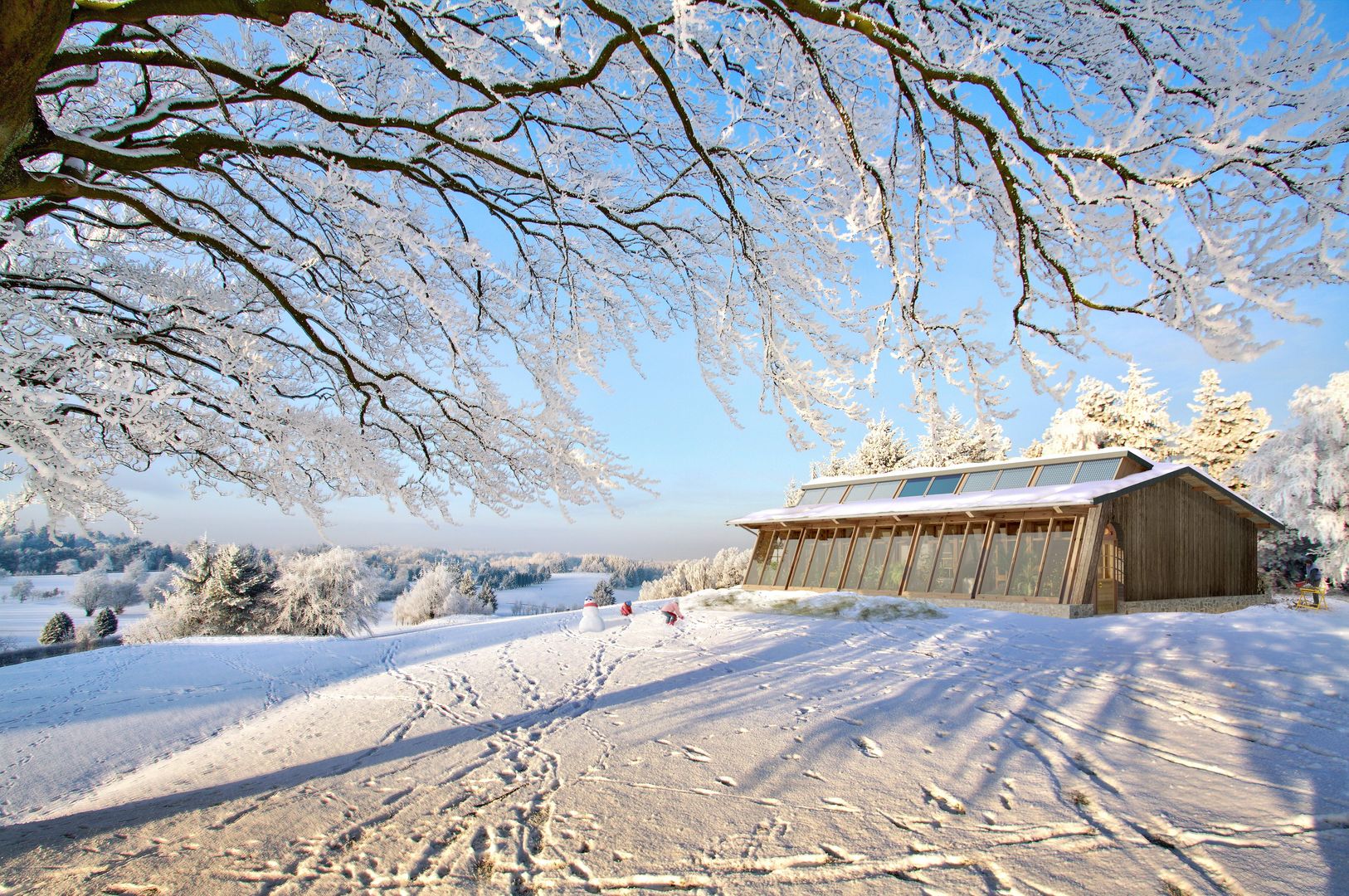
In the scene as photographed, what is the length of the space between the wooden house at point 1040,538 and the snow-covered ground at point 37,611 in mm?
31410

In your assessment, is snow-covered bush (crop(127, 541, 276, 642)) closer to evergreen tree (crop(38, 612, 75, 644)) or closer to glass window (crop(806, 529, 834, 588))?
evergreen tree (crop(38, 612, 75, 644))

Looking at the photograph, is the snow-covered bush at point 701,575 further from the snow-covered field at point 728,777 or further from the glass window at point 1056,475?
the snow-covered field at point 728,777

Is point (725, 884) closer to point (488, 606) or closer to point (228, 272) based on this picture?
point (228, 272)

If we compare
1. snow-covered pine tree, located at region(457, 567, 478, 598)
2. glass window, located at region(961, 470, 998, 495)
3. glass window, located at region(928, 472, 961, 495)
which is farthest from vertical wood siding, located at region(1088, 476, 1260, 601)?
snow-covered pine tree, located at region(457, 567, 478, 598)

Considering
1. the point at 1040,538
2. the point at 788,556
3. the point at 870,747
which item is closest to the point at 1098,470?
the point at 1040,538

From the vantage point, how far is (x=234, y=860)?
9.31ft

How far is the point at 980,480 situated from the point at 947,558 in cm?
281

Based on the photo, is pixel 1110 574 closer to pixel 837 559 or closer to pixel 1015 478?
pixel 1015 478

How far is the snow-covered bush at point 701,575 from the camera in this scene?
3278cm

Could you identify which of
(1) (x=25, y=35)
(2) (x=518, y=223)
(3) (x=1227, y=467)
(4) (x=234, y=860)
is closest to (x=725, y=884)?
(4) (x=234, y=860)

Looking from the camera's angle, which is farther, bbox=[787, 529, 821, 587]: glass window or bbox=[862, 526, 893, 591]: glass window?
bbox=[787, 529, 821, 587]: glass window

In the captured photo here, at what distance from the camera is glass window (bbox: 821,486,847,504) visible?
20531mm

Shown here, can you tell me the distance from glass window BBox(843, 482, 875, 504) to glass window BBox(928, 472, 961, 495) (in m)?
1.95

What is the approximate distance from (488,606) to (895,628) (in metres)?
33.6
